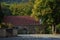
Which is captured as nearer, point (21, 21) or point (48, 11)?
point (48, 11)

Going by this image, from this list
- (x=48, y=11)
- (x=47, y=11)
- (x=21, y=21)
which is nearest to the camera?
(x=47, y=11)

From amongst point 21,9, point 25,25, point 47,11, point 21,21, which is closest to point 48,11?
point 47,11

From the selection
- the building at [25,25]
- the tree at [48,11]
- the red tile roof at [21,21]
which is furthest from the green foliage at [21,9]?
the tree at [48,11]

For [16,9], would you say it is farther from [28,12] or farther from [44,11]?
[44,11]

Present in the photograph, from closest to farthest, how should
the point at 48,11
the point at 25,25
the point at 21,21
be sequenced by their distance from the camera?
the point at 48,11, the point at 25,25, the point at 21,21

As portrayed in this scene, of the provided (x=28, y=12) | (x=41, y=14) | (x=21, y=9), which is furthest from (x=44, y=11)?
(x=21, y=9)

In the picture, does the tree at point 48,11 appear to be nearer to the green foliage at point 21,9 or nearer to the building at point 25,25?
the building at point 25,25

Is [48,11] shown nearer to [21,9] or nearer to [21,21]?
[21,21]

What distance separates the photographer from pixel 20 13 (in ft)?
218

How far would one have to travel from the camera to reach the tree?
44.4m

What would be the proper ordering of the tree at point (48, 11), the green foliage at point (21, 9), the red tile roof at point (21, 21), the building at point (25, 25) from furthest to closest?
1. the green foliage at point (21, 9)
2. the red tile roof at point (21, 21)
3. the building at point (25, 25)
4. the tree at point (48, 11)

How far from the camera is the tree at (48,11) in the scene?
44406mm

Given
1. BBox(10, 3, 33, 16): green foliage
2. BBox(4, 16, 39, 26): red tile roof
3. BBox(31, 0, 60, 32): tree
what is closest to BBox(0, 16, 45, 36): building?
BBox(4, 16, 39, 26): red tile roof

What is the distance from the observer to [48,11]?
44.5 metres
